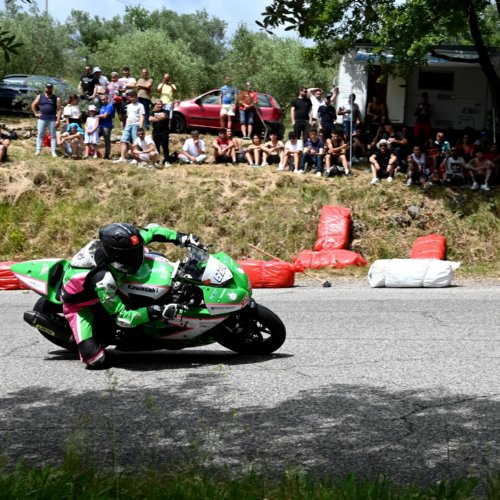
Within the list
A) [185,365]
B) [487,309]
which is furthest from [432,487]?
[487,309]

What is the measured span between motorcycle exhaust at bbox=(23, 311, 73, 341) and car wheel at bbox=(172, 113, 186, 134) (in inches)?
723

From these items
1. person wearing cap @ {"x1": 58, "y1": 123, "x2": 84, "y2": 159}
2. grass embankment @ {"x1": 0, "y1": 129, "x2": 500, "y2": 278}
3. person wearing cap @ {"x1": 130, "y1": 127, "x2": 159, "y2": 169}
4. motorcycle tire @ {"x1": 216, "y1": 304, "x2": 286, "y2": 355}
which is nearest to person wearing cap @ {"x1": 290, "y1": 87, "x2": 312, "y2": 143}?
grass embankment @ {"x1": 0, "y1": 129, "x2": 500, "y2": 278}

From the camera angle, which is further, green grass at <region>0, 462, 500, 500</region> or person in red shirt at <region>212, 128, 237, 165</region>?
person in red shirt at <region>212, 128, 237, 165</region>

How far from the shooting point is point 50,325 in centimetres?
975

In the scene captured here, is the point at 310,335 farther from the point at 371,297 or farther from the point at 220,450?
the point at 220,450

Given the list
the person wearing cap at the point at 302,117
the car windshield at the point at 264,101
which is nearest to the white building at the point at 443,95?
the person wearing cap at the point at 302,117

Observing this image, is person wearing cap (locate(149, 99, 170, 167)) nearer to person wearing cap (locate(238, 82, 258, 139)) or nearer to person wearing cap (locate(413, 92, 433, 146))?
person wearing cap (locate(238, 82, 258, 139))

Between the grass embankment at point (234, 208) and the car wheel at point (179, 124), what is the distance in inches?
178

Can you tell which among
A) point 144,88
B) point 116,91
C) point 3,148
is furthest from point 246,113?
point 3,148

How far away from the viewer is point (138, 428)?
7258mm

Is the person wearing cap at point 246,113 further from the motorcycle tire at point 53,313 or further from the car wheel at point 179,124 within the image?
the motorcycle tire at point 53,313

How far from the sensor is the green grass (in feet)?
16.9

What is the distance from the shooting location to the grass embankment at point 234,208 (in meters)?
21.1

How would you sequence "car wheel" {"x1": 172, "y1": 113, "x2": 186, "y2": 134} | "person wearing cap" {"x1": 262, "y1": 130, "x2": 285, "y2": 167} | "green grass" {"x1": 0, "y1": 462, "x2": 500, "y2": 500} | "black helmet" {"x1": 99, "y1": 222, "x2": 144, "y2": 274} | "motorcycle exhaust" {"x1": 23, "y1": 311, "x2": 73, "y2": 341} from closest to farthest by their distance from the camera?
1. "green grass" {"x1": 0, "y1": 462, "x2": 500, "y2": 500}
2. "black helmet" {"x1": 99, "y1": 222, "x2": 144, "y2": 274}
3. "motorcycle exhaust" {"x1": 23, "y1": 311, "x2": 73, "y2": 341}
4. "person wearing cap" {"x1": 262, "y1": 130, "x2": 285, "y2": 167}
5. "car wheel" {"x1": 172, "y1": 113, "x2": 186, "y2": 134}
